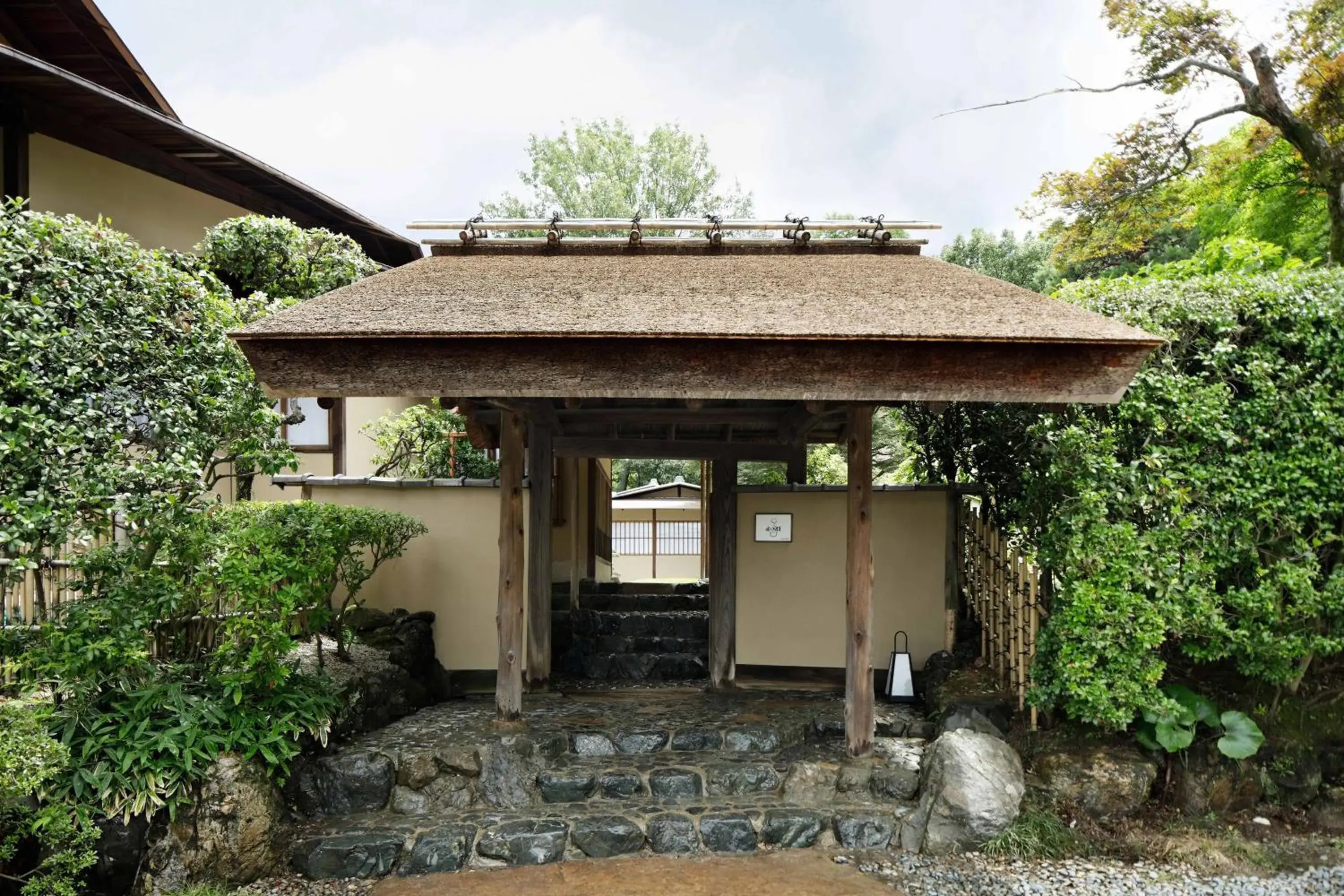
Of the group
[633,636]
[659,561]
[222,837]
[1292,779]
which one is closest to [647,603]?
[633,636]

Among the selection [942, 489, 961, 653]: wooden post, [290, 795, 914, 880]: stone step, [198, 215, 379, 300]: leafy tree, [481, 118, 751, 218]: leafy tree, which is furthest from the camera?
[481, 118, 751, 218]: leafy tree

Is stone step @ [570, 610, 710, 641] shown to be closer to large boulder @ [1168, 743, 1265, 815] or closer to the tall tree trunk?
large boulder @ [1168, 743, 1265, 815]

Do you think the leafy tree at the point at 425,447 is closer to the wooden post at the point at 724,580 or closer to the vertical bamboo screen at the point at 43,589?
the wooden post at the point at 724,580

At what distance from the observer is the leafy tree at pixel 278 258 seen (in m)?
8.56

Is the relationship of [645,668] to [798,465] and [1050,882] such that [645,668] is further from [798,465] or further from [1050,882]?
[1050,882]

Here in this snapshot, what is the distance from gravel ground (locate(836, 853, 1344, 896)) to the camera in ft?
15.7

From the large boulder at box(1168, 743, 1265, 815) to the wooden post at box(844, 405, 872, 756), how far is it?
199cm

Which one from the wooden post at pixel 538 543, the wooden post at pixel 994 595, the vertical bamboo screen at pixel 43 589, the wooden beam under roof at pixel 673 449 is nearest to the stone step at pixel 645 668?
the wooden post at pixel 538 543

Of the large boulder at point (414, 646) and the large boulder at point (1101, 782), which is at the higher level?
the large boulder at point (414, 646)

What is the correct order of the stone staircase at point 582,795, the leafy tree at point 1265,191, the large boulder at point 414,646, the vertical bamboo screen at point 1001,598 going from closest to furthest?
the stone staircase at point 582,795, the vertical bamboo screen at point 1001,598, the large boulder at point 414,646, the leafy tree at point 1265,191

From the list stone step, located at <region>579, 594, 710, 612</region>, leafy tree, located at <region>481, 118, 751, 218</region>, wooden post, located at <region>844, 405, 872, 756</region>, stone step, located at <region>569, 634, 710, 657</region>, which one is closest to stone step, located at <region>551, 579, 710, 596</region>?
stone step, located at <region>579, 594, 710, 612</region>

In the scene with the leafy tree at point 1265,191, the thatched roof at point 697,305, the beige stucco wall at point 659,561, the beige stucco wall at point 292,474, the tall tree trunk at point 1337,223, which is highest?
the leafy tree at point 1265,191

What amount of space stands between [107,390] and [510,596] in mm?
2918

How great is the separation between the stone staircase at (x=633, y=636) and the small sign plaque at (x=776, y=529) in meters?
1.12
